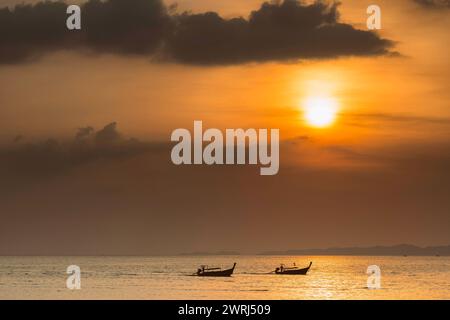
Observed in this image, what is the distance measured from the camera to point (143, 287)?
337ft

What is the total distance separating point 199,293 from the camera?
89500 mm

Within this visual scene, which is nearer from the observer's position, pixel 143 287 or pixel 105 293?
pixel 105 293
